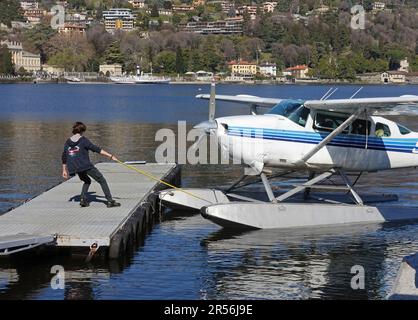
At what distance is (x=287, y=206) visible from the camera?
1625cm

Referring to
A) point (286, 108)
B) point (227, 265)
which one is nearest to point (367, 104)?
point (286, 108)

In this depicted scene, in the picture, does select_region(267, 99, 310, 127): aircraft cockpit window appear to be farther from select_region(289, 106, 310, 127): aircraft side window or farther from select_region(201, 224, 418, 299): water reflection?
select_region(201, 224, 418, 299): water reflection

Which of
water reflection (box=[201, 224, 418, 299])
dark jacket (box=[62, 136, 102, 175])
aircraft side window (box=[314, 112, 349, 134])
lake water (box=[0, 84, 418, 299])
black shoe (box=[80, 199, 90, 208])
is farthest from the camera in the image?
aircraft side window (box=[314, 112, 349, 134])

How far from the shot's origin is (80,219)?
563 inches

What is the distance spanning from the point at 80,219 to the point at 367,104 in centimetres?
503

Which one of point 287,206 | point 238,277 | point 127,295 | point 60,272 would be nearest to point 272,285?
point 238,277

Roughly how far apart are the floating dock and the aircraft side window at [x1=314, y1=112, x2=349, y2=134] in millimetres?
3195

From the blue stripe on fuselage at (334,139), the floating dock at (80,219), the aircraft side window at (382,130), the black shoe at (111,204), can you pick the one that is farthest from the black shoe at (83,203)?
the aircraft side window at (382,130)

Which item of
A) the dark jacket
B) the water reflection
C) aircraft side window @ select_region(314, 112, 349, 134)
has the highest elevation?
aircraft side window @ select_region(314, 112, 349, 134)

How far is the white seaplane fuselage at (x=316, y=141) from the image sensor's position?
15.6 m

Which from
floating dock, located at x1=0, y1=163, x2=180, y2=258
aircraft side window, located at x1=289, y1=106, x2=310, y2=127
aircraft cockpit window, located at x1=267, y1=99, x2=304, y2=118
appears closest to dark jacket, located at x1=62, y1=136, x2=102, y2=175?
floating dock, located at x1=0, y1=163, x2=180, y2=258

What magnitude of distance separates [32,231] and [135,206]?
280 cm

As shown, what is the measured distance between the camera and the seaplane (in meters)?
15.6
